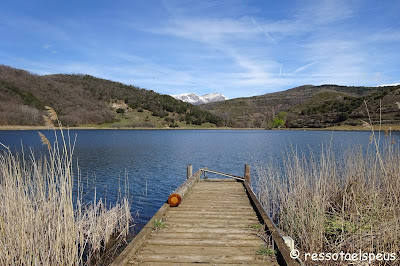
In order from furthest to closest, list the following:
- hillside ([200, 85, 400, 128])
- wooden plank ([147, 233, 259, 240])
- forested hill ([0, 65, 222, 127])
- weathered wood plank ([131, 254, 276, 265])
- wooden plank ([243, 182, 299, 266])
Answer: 1. forested hill ([0, 65, 222, 127])
2. hillside ([200, 85, 400, 128])
3. wooden plank ([147, 233, 259, 240])
4. weathered wood plank ([131, 254, 276, 265])
5. wooden plank ([243, 182, 299, 266])

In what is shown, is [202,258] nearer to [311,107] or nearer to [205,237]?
[205,237]

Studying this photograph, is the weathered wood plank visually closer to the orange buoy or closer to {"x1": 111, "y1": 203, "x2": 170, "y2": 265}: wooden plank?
{"x1": 111, "y1": 203, "x2": 170, "y2": 265}: wooden plank

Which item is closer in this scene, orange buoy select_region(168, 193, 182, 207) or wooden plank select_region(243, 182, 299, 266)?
wooden plank select_region(243, 182, 299, 266)

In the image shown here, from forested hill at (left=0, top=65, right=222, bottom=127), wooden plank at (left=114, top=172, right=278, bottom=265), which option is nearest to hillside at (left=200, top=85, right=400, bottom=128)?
forested hill at (left=0, top=65, right=222, bottom=127)

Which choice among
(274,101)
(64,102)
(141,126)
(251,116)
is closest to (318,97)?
(274,101)

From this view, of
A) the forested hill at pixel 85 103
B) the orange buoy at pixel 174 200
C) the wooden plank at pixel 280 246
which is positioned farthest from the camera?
the forested hill at pixel 85 103

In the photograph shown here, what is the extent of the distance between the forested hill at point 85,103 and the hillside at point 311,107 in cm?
2321

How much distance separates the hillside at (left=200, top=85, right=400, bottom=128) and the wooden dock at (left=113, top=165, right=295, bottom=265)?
53396 millimetres

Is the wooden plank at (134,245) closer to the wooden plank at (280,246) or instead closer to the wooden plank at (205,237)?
the wooden plank at (205,237)

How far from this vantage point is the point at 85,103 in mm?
89438

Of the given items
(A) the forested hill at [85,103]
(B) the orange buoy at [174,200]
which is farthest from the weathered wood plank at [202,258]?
(A) the forested hill at [85,103]

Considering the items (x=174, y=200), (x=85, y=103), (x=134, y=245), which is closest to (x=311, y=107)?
(x=85, y=103)

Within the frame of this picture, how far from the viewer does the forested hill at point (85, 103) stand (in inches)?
2867

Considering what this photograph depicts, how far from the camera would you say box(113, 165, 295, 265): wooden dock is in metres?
3.79
